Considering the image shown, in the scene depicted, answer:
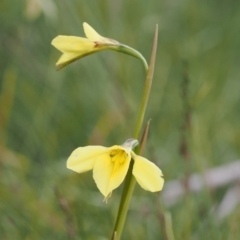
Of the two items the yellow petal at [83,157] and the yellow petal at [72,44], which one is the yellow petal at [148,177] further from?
the yellow petal at [72,44]

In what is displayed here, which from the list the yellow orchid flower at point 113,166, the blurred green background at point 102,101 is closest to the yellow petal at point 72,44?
the yellow orchid flower at point 113,166

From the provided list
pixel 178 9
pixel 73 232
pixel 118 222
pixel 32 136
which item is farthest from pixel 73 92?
pixel 118 222

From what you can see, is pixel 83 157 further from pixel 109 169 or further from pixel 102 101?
pixel 102 101

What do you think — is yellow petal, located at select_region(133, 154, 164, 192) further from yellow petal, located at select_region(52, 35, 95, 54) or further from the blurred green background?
the blurred green background

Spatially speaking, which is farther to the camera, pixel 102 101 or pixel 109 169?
pixel 102 101

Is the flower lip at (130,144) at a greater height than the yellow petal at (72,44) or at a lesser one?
lesser

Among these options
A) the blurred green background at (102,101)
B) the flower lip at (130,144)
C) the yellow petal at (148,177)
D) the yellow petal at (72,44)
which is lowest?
the yellow petal at (148,177)

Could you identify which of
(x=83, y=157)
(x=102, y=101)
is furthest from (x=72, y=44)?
(x=102, y=101)
